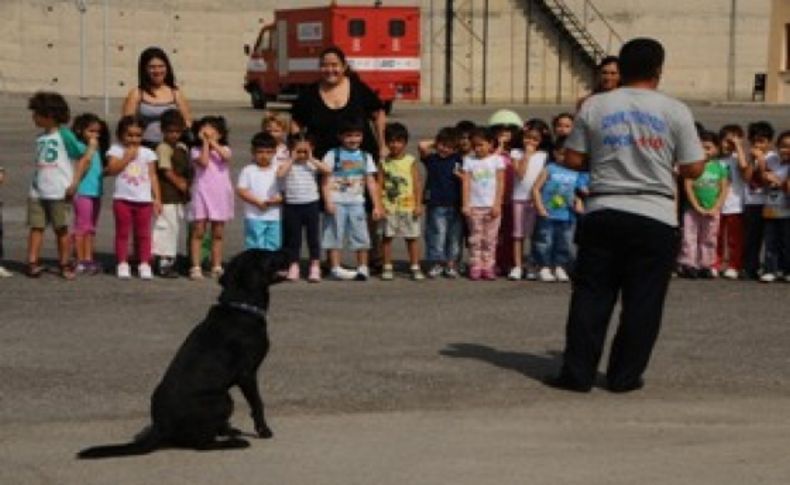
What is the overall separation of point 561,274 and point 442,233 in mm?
1084

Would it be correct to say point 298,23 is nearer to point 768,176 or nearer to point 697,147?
point 768,176

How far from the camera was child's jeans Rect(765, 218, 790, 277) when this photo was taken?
511 inches

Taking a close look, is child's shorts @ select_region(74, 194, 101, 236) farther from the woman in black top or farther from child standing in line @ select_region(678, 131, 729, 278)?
child standing in line @ select_region(678, 131, 729, 278)

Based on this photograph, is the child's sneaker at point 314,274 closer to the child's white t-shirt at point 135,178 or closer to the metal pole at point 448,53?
the child's white t-shirt at point 135,178

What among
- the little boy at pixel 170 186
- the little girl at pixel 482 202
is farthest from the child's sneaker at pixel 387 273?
the little boy at pixel 170 186

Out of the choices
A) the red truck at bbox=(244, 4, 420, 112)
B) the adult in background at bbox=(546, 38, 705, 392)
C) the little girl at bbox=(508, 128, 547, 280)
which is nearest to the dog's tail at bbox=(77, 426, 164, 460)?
the adult in background at bbox=(546, 38, 705, 392)

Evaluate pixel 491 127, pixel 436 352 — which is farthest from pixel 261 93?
pixel 436 352

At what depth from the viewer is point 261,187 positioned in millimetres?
12500

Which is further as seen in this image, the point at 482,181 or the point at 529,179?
the point at 529,179

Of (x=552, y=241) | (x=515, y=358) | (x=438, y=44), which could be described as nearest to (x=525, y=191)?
(x=552, y=241)

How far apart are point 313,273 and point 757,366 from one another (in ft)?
14.7

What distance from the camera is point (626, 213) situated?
27.9ft

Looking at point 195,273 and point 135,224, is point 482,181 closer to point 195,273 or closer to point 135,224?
point 195,273

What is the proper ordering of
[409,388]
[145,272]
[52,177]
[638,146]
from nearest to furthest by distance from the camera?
1. [638,146]
2. [409,388]
3. [52,177]
4. [145,272]
